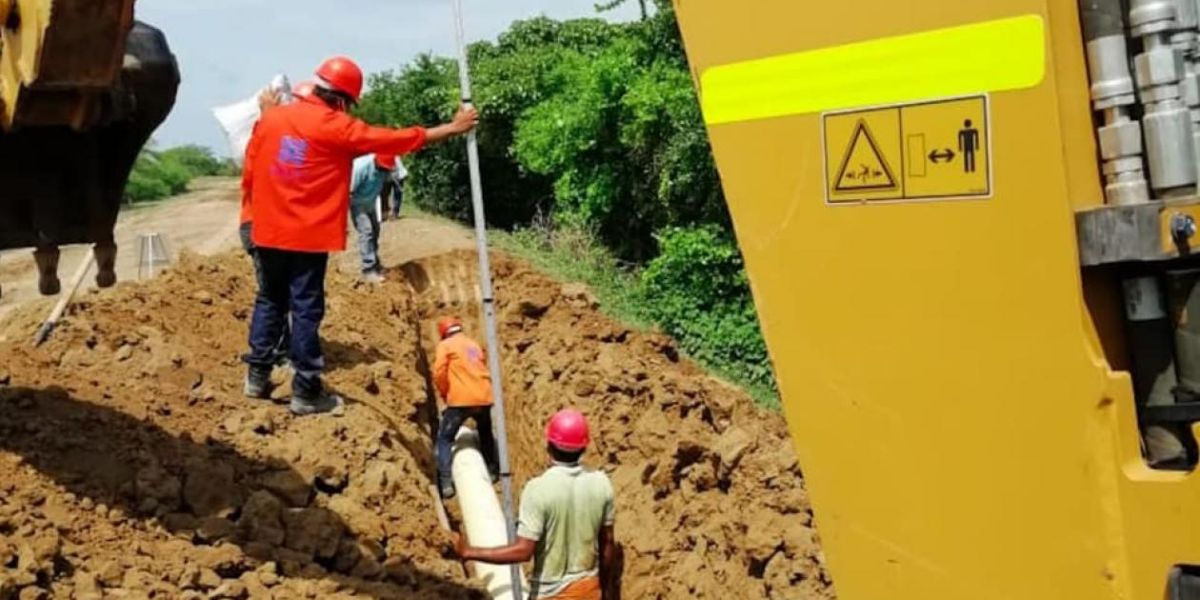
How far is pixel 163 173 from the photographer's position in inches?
1403

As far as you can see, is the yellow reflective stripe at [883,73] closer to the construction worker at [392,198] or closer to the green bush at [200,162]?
the construction worker at [392,198]

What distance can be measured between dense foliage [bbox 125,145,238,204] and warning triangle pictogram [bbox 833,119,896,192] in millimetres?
27453

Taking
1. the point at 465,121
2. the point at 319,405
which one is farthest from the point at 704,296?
the point at 465,121

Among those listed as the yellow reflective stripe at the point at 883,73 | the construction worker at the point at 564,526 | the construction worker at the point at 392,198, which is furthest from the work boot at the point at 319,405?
the construction worker at the point at 392,198

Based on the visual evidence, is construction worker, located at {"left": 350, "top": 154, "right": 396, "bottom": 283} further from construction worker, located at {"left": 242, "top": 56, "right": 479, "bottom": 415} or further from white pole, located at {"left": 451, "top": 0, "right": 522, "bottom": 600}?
white pole, located at {"left": 451, "top": 0, "right": 522, "bottom": 600}

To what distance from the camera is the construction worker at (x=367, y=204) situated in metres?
13.3

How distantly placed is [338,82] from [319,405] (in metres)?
2.24

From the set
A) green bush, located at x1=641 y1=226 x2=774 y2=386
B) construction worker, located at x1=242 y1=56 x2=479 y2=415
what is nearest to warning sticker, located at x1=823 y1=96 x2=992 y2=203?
construction worker, located at x1=242 y1=56 x2=479 y2=415

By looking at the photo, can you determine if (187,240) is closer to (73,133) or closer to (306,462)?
(306,462)

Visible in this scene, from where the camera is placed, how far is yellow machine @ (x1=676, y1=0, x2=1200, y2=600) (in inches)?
89.2

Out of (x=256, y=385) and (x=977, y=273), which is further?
(x=256, y=385)

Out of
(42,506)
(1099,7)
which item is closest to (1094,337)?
(1099,7)

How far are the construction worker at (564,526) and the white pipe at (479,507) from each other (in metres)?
1.09

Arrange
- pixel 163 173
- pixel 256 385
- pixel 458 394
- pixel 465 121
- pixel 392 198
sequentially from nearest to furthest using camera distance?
pixel 465 121 → pixel 256 385 → pixel 458 394 → pixel 392 198 → pixel 163 173
